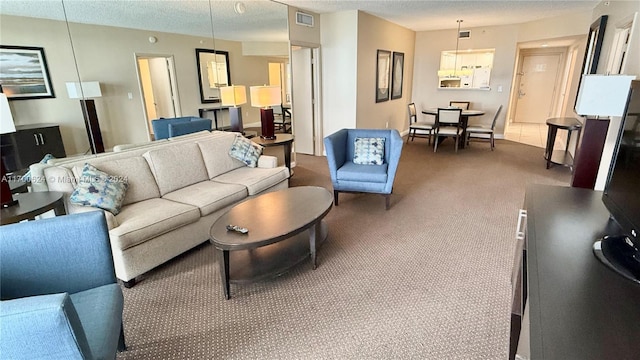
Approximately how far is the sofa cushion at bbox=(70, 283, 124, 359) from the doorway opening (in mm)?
2221

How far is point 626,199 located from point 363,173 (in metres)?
2.41

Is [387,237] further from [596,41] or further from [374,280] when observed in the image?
[596,41]

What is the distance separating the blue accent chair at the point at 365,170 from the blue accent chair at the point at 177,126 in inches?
62.6

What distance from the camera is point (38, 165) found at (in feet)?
8.27

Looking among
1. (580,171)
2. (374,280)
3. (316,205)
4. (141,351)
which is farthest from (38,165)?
(580,171)

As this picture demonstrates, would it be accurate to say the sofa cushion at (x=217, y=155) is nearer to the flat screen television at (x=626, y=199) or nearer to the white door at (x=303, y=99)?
the white door at (x=303, y=99)

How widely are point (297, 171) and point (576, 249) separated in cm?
422

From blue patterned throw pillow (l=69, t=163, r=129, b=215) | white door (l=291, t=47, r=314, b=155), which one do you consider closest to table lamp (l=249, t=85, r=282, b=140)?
white door (l=291, t=47, r=314, b=155)

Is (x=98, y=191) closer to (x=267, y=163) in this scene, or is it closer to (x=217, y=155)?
(x=217, y=155)

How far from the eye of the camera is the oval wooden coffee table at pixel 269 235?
7.18 feet

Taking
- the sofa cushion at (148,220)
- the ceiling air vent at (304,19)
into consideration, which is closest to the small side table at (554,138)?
the ceiling air vent at (304,19)

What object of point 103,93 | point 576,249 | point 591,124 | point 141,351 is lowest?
point 141,351

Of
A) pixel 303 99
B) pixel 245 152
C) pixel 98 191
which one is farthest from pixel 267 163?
pixel 303 99

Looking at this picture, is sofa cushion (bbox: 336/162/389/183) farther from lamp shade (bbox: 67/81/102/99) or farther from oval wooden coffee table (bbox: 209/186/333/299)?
lamp shade (bbox: 67/81/102/99)
